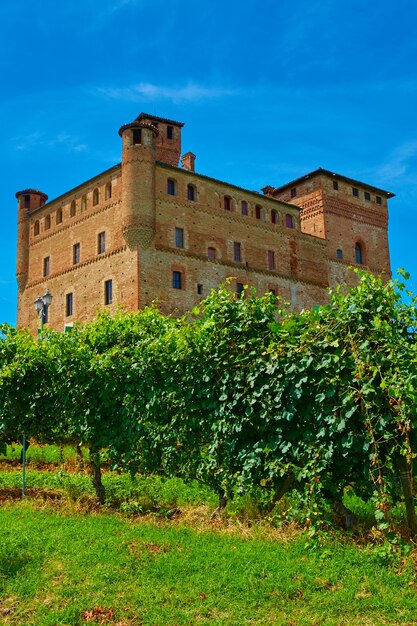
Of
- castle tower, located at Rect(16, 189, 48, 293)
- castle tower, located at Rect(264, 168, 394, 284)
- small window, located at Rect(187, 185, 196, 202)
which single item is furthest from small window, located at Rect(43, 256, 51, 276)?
castle tower, located at Rect(264, 168, 394, 284)

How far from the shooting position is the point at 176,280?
118 feet

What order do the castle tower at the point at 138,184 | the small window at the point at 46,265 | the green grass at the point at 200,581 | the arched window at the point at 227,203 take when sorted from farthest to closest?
the small window at the point at 46,265 → the arched window at the point at 227,203 → the castle tower at the point at 138,184 → the green grass at the point at 200,581

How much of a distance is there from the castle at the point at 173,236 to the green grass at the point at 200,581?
A: 2375 centimetres

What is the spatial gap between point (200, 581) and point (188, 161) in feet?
126

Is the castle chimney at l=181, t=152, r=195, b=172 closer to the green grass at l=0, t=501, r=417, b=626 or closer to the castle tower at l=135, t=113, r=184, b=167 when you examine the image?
the castle tower at l=135, t=113, r=184, b=167

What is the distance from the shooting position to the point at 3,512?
918 centimetres

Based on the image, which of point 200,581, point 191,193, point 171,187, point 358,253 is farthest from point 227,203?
point 200,581

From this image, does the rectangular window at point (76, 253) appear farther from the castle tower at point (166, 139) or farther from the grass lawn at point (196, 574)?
the grass lawn at point (196, 574)

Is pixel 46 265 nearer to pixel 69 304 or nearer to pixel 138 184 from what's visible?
pixel 69 304

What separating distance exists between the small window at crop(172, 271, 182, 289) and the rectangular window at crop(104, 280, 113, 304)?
11.5 feet

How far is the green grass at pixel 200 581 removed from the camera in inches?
204

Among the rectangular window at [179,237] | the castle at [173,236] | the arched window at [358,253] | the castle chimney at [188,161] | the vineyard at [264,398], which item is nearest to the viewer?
the vineyard at [264,398]

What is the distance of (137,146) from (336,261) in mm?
17830

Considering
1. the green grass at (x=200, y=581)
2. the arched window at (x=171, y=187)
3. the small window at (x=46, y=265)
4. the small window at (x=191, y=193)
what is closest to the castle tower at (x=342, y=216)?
the small window at (x=191, y=193)
